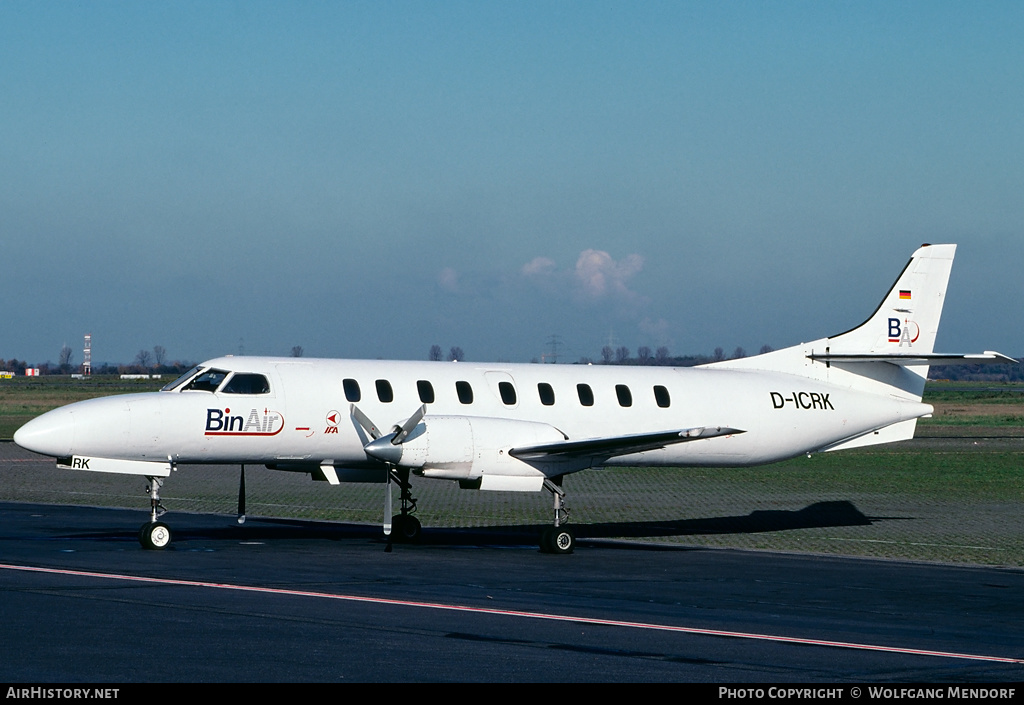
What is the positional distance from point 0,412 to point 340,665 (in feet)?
286

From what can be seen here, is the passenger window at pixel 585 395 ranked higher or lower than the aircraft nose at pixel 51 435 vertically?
higher

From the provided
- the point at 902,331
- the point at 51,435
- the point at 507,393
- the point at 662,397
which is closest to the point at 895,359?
the point at 902,331

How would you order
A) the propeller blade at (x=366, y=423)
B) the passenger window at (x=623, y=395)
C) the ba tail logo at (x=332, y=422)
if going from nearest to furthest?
the propeller blade at (x=366, y=423), the ba tail logo at (x=332, y=422), the passenger window at (x=623, y=395)

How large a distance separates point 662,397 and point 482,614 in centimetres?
1108

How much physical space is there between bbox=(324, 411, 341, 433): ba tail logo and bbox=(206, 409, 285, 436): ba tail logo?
792 mm

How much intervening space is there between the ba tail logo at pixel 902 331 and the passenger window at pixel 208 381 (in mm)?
14423

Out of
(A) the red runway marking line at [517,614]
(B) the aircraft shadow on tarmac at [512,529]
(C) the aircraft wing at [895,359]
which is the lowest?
(A) the red runway marking line at [517,614]

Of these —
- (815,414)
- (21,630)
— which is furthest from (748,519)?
(21,630)

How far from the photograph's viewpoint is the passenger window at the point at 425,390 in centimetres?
2211

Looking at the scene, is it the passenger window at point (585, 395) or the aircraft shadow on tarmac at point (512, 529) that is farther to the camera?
the passenger window at point (585, 395)

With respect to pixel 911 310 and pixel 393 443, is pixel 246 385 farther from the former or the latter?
pixel 911 310

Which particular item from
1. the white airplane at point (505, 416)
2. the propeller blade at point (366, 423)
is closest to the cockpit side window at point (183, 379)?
the white airplane at point (505, 416)

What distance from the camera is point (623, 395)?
933 inches

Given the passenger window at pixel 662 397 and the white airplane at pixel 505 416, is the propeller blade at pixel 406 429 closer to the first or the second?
the white airplane at pixel 505 416
